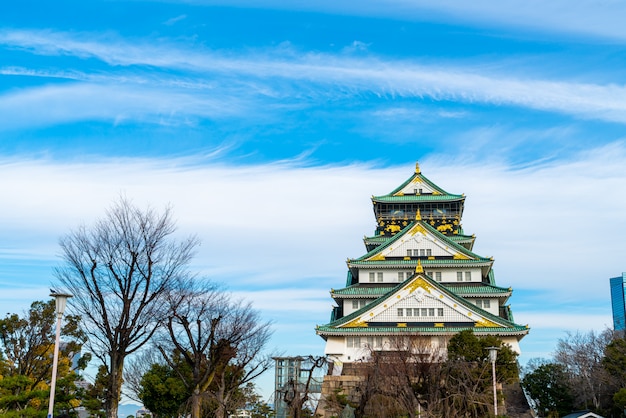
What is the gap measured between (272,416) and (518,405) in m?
15.2

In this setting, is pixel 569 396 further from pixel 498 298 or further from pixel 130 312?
pixel 130 312

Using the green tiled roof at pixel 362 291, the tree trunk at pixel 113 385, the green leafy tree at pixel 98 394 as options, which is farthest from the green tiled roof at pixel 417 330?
the tree trunk at pixel 113 385

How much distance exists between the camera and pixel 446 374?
3347 cm

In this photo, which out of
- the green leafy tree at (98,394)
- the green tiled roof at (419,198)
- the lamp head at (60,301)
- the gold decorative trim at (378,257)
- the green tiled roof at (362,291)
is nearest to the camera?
the lamp head at (60,301)

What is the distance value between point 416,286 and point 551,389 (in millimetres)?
11728

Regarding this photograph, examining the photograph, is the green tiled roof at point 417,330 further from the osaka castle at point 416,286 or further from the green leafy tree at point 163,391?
the green leafy tree at point 163,391

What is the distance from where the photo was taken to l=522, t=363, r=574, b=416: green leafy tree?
149 ft

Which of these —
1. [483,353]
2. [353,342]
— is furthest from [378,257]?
[483,353]

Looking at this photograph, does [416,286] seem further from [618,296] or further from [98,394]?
[618,296]

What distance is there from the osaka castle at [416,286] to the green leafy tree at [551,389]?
3275mm

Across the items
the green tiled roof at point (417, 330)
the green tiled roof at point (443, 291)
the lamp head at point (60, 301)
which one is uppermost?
the green tiled roof at point (443, 291)

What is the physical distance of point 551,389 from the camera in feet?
152

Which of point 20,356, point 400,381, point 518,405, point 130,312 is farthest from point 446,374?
point 20,356

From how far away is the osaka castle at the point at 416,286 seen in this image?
46344 millimetres
